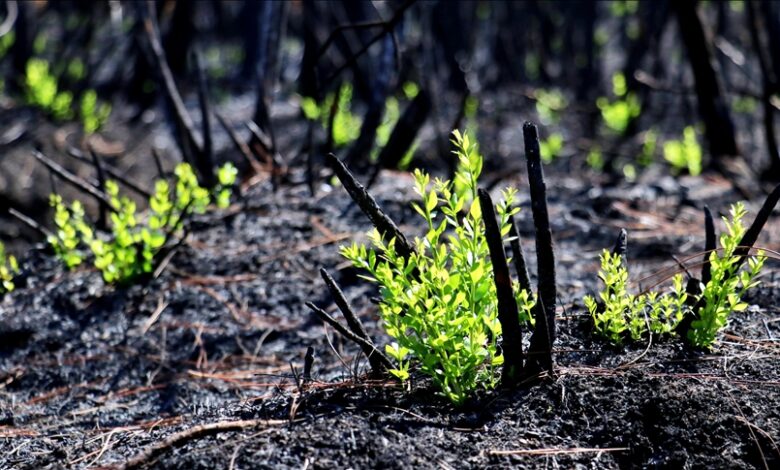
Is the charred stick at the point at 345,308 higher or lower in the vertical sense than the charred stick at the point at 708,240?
lower

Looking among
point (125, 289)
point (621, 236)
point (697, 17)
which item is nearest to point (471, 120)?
point (697, 17)

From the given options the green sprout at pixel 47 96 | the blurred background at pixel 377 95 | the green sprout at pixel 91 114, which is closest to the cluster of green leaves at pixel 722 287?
the blurred background at pixel 377 95

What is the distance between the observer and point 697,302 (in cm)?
206

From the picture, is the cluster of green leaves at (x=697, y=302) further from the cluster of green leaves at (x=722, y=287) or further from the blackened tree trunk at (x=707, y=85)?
the blackened tree trunk at (x=707, y=85)

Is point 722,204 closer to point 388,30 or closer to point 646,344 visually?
point 388,30

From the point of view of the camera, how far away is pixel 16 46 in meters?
8.66

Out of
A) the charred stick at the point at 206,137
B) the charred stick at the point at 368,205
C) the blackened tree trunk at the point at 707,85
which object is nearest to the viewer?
the charred stick at the point at 368,205

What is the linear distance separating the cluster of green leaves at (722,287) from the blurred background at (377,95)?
5.88ft

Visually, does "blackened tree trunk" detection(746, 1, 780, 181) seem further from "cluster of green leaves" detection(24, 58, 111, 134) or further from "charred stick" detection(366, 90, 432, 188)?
"cluster of green leaves" detection(24, 58, 111, 134)

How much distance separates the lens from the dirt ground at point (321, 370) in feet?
5.83

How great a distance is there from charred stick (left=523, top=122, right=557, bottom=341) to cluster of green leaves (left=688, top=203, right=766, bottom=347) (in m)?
0.40

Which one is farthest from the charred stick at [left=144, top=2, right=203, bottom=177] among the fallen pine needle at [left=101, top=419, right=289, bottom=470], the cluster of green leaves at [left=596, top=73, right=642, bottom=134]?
the cluster of green leaves at [left=596, top=73, right=642, bottom=134]

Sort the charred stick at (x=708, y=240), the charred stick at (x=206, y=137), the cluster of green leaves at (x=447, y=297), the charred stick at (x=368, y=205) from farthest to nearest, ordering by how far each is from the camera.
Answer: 1. the charred stick at (x=206, y=137)
2. the charred stick at (x=708, y=240)
3. the charred stick at (x=368, y=205)
4. the cluster of green leaves at (x=447, y=297)

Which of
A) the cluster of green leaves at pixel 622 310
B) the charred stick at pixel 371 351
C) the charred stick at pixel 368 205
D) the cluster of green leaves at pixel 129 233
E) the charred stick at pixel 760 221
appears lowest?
the cluster of green leaves at pixel 129 233
